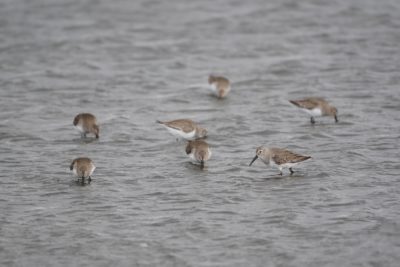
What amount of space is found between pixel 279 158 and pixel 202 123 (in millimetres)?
4067

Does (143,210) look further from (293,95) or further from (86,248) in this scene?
(293,95)

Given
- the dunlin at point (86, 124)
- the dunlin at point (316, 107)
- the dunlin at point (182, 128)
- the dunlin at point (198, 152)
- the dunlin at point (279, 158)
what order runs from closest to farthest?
the dunlin at point (279, 158) → the dunlin at point (198, 152) → the dunlin at point (182, 128) → the dunlin at point (86, 124) → the dunlin at point (316, 107)

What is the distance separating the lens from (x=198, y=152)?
13.8 meters

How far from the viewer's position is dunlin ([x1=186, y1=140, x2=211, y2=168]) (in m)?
13.8

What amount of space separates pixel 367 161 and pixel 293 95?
203 inches

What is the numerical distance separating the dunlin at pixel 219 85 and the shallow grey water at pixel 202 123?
0.87 ft

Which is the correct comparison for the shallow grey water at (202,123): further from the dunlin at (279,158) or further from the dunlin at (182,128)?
the dunlin at (182,128)

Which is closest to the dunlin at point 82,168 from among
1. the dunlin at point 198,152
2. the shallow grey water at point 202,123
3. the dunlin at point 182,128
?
the shallow grey water at point 202,123

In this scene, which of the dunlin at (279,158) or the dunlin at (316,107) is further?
the dunlin at (316,107)

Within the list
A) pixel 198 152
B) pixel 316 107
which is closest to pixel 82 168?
pixel 198 152

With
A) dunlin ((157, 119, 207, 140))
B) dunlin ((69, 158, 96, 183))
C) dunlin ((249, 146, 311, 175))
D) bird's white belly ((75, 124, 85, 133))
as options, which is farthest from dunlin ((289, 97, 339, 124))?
dunlin ((69, 158, 96, 183))

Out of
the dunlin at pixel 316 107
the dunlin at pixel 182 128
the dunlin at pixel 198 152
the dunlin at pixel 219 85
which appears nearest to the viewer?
the dunlin at pixel 198 152

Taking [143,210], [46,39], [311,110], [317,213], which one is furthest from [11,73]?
[317,213]

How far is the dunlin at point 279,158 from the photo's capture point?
43.3 feet
